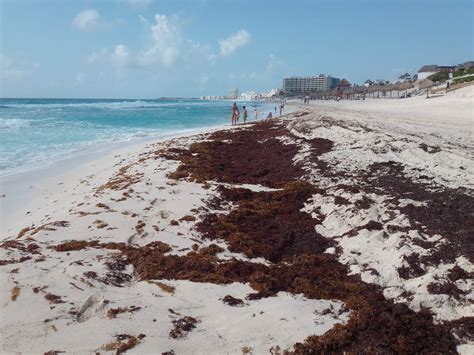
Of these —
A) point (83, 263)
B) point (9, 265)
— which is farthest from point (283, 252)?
point (9, 265)

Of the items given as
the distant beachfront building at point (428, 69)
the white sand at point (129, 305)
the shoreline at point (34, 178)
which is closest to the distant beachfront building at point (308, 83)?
the distant beachfront building at point (428, 69)

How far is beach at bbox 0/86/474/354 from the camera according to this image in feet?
10.6

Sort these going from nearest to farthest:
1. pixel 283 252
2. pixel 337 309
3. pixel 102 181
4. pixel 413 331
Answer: pixel 413 331, pixel 337 309, pixel 283 252, pixel 102 181

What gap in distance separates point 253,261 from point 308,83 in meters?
180

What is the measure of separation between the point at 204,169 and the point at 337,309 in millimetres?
6276

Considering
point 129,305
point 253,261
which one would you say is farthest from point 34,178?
point 129,305

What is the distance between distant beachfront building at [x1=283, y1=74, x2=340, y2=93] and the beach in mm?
168230

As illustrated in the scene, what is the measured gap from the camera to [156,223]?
6.02 m

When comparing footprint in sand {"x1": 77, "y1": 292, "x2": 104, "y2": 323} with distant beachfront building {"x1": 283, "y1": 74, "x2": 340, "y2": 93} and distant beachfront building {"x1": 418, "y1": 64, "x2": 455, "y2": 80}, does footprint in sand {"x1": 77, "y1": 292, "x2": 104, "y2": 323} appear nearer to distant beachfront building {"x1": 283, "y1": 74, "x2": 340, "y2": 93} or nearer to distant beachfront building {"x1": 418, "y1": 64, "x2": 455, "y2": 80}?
distant beachfront building {"x1": 418, "y1": 64, "x2": 455, "y2": 80}

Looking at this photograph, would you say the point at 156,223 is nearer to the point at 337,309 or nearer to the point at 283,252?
the point at 283,252

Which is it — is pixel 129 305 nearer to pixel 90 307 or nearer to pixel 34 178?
pixel 90 307

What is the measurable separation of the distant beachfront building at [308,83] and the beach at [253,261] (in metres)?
168

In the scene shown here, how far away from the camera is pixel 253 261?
4.94 meters

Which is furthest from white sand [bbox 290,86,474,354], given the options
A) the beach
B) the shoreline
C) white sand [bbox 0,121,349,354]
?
the shoreline
